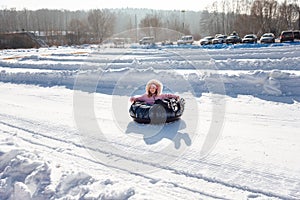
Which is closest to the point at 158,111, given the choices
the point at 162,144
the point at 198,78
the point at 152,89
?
the point at 152,89

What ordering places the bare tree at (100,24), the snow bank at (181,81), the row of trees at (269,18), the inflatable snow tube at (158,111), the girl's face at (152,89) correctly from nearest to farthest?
1. the inflatable snow tube at (158,111)
2. the girl's face at (152,89)
3. the snow bank at (181,81)
4. the row of trees at (269,18)
5. the bare tree at (100,24)

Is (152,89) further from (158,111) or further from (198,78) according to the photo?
(198,78)

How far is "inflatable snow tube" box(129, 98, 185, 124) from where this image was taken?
240 inches

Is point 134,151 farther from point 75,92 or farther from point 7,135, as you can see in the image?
point 75,92

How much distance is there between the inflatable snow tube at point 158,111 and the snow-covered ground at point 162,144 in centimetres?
17

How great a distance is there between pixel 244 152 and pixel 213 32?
82345 mm

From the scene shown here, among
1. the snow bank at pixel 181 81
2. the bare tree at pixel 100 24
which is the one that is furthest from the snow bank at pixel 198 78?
the bare tree at pixel 100 24

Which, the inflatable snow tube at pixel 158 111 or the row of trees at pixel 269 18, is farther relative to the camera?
the row of trees at pixel 269 18

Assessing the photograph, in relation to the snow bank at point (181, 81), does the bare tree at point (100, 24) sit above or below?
above

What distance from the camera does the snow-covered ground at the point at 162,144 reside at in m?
3.82

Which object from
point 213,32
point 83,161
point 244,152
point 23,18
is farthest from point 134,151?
point 23,18

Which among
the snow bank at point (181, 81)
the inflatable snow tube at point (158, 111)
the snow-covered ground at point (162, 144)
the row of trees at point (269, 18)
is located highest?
the row of trees at point (269, 18)

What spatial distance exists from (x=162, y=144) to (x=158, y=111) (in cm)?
99

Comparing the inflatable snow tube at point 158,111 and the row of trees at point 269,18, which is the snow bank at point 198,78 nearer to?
the inflatable snow tube at point 158,111
